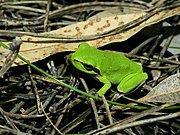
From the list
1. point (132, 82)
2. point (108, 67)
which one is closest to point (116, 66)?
point (108, 67)

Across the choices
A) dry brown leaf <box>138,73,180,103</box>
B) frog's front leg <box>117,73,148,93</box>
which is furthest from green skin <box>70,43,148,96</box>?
dry brown leaf <box>138,73,180,103</box>

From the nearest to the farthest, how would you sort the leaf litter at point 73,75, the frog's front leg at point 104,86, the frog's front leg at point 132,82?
1. the leaf litter at point 73,75
2. the frog's front leg at point 104,86
3. the frog's front leg at point 132,82

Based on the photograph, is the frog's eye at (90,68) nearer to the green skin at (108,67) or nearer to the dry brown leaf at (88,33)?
the green skin at (108,67)

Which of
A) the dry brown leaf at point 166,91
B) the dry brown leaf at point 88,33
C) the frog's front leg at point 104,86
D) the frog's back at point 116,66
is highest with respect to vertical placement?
the dry brown leaf at point 88,33

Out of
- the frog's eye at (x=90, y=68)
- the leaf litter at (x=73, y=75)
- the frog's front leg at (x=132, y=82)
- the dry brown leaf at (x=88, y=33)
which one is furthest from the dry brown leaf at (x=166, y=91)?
the dry brown leaf at (x=88, y=33)

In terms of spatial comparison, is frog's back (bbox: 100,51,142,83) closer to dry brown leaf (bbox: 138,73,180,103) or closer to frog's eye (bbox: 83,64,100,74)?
frog's eye (bbox: 83,64,100,74)

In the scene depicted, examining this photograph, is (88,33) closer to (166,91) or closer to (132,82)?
(132,82)
